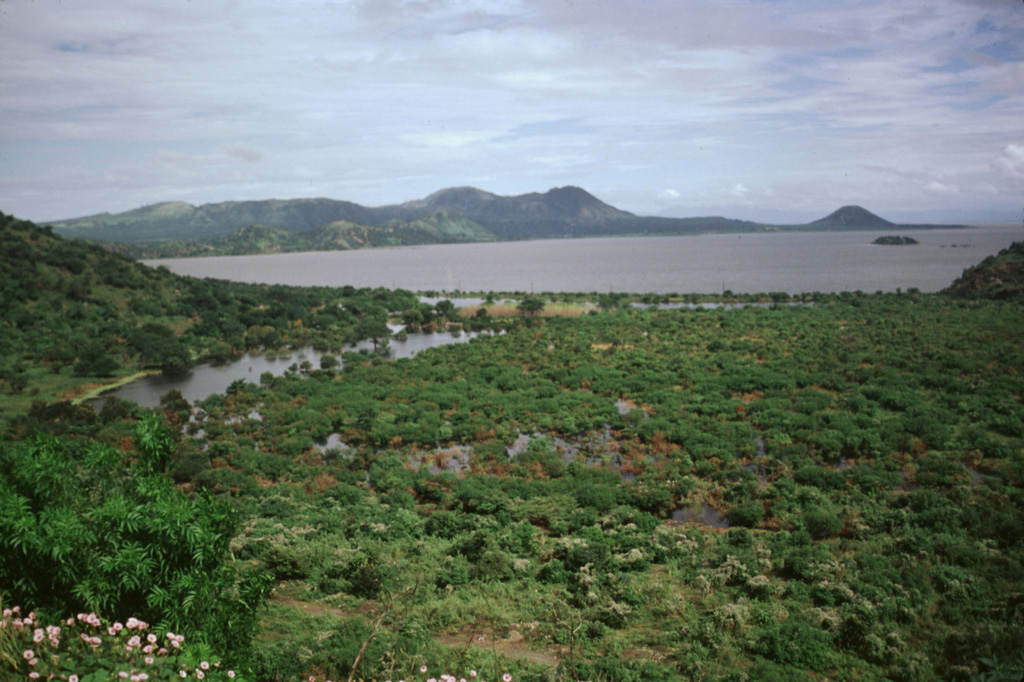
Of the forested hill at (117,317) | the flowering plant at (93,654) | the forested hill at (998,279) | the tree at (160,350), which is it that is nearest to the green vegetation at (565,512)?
the flowering plant at (93,654)

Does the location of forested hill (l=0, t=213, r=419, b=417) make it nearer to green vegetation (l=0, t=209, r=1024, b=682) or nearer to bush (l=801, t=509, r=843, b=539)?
green vegetation (l=0, t=209, r=1024, b=682)

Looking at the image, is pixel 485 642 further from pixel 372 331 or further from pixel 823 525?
pixel 372 331

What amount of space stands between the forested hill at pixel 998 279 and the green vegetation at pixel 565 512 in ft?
89.2

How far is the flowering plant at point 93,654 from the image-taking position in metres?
7.23

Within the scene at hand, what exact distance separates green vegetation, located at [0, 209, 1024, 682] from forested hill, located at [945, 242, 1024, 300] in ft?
89.2

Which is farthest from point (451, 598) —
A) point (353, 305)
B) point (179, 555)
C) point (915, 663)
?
point (353, 305)

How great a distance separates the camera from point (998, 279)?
261 ft

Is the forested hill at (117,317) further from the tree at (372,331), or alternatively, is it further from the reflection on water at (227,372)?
the reflection on water at (227,372)

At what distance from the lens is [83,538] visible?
803 centimetres

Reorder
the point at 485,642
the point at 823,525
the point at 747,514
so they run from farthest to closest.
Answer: the point at 747,514
the point at 823,525
the point at 485,642

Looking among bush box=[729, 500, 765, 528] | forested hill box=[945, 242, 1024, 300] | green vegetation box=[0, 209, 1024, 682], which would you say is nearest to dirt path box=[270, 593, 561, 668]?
green vegetation box=[0, 209, 1024, 682]

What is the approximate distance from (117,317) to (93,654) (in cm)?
7167

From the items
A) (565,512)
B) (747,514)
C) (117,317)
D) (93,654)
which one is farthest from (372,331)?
(93,654)

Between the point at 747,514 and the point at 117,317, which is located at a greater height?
the point at 117,317
